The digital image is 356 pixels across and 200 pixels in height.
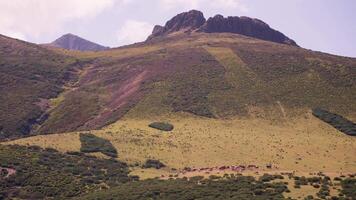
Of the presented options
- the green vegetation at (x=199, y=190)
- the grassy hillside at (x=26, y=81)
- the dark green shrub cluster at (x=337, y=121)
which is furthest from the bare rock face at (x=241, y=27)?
the green vegetation at (x=199, y=190)

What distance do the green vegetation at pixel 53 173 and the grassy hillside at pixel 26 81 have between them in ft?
78.5

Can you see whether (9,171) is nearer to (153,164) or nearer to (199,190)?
(153,164)

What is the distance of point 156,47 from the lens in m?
150

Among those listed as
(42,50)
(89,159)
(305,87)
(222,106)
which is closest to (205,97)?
(222,106)

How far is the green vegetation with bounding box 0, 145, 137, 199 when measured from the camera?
53000 mm

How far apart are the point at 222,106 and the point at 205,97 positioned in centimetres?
655


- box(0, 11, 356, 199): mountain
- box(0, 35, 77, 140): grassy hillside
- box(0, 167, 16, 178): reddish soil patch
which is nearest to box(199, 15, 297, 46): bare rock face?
box(0, 11, 356, 199): mountain

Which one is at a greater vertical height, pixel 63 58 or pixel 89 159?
pixel 63 58

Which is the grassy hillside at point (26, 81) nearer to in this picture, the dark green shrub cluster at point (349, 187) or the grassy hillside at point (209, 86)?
the grassy hillside at point (209, 86)

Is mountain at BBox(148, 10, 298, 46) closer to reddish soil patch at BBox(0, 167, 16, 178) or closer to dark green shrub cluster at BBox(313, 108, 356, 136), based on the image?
dark green shrub cluster at BBox(313, 108, 356, 136)

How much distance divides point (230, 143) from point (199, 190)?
24.5 m

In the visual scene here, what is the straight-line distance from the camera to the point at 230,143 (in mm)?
73438

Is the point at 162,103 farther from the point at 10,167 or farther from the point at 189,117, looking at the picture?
the point at 10,167

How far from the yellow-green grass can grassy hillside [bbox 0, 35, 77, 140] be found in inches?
655
